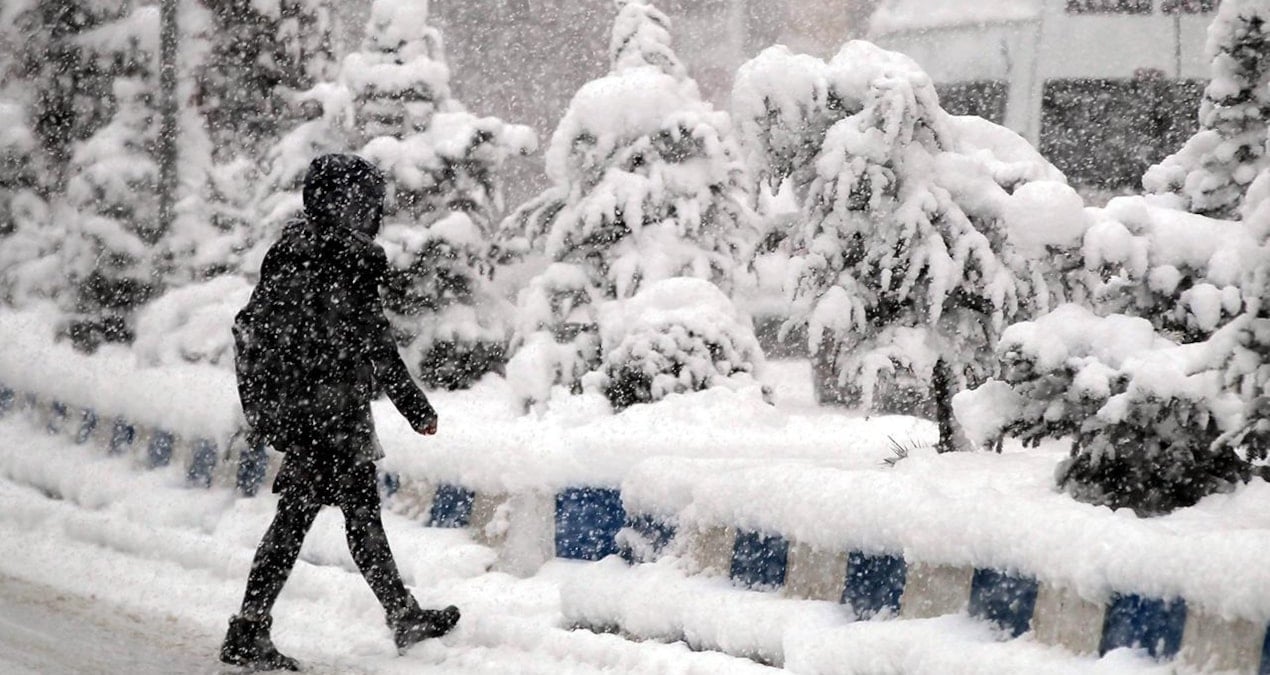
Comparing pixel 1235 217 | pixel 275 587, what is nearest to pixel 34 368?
pixel 275 587

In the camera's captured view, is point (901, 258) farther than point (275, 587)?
Yes

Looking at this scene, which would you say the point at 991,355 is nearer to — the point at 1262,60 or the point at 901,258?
the point at 901,258

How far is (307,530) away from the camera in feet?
22.0

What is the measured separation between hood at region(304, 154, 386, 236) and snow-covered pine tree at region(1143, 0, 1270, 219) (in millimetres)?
3188

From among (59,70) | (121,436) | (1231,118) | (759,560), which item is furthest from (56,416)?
(59,70)

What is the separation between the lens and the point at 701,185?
1265 cm

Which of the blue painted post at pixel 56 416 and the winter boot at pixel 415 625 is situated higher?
the blue painted post at pixel 56 416

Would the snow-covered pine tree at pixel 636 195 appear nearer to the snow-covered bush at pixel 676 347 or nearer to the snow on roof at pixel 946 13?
the snow-covered bush at pixel 676 347

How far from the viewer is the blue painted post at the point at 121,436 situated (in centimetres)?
A: 1128

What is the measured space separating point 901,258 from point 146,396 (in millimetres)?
5149

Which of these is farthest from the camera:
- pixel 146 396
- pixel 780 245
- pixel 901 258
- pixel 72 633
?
pixel 146 396

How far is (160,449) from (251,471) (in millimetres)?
1122

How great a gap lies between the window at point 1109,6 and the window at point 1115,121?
87 centimetres

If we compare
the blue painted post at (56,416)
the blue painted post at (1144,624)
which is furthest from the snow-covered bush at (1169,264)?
the blue painted post at (56,416)
